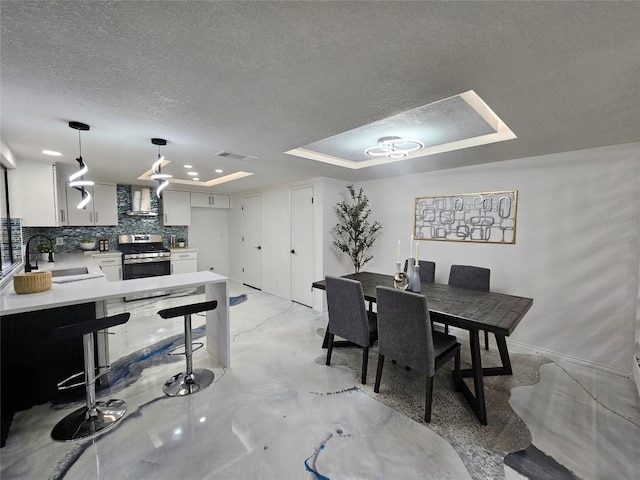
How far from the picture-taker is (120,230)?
5.37 metres

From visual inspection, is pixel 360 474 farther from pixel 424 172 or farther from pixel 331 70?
pixel 424 172

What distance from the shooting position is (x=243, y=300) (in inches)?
201

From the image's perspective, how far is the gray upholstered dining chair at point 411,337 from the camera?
2.04m

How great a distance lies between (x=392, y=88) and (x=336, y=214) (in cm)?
305

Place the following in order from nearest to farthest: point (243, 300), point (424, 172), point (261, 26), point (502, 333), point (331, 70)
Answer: point (261, 26) < point (331, 70) < point (502, 333) < point (424, 172) < point (243, 300)

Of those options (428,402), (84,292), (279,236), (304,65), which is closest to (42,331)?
(84,292)

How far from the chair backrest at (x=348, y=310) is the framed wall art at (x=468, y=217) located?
6.29 feet

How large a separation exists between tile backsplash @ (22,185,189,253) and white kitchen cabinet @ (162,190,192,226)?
0.68 ft

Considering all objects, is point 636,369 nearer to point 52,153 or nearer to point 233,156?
point 233,156

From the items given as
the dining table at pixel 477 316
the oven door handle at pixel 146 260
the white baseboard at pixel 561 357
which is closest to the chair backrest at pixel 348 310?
the dining table at pixel 477 316

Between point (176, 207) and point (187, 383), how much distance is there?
4.29m

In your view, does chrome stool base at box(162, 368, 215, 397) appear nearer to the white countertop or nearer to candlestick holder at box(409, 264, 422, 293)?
the white countertop

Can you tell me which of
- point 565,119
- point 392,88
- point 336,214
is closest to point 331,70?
point 392,88

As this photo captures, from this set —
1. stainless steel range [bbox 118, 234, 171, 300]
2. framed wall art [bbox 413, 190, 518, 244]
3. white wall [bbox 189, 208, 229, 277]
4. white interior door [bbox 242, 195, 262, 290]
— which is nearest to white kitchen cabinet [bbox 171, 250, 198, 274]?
stainless steel range [bbox 118, 234, 171, 300]
